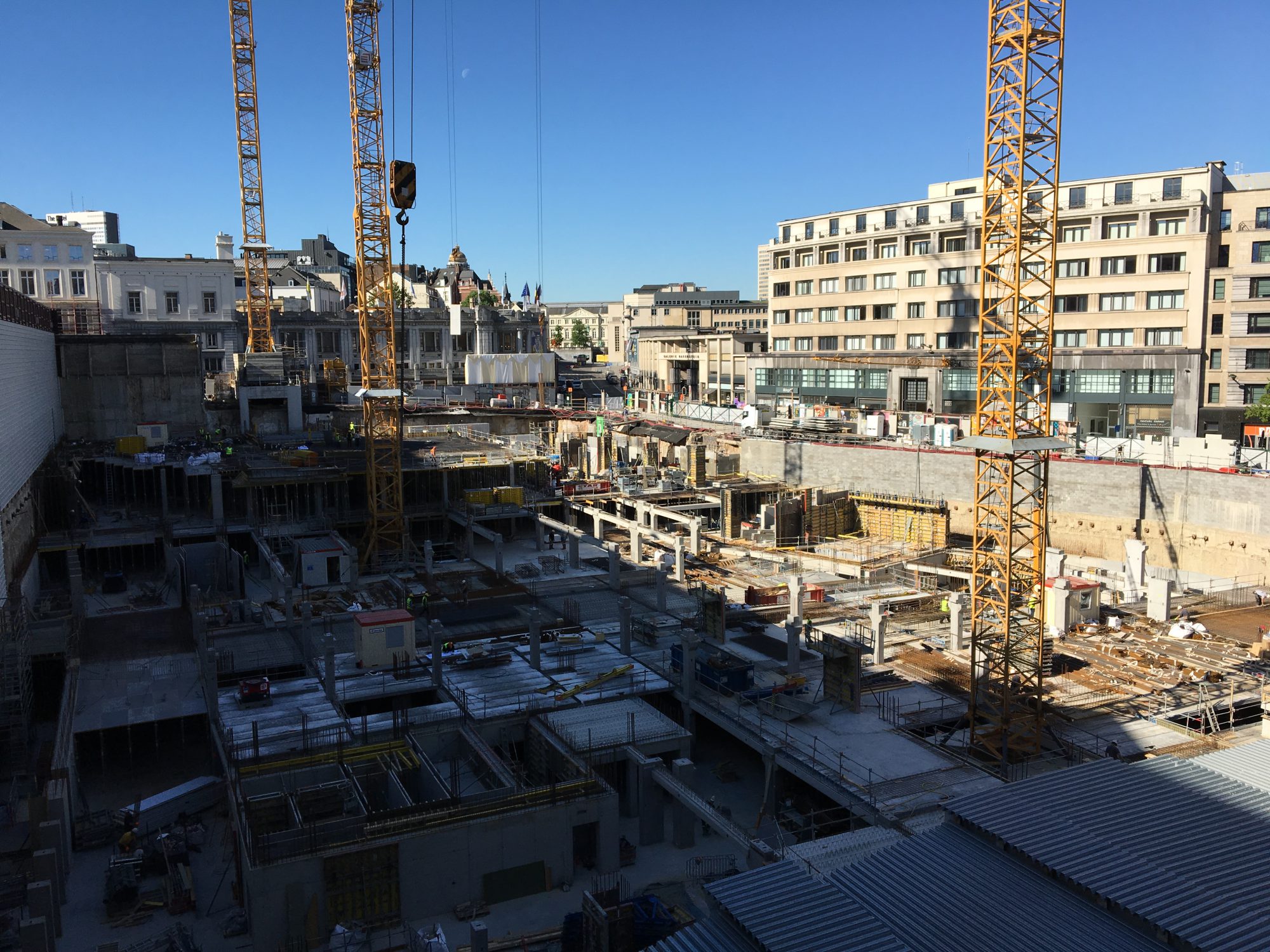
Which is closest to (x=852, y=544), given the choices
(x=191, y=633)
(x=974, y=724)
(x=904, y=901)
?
(x=974, y=724)

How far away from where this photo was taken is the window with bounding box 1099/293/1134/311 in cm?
5491

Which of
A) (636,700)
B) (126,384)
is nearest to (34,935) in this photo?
(636,700)

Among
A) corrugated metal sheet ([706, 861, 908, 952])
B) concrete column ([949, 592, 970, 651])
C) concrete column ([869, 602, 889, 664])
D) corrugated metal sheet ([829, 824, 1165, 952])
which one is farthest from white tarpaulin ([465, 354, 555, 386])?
corrugated metal sheet ([706, 861, 908, 952])

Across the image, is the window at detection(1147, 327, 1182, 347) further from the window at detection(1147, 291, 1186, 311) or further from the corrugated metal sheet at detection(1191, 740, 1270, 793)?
the corrugated metal sheet at detection(1191, 740, 1270, 793)

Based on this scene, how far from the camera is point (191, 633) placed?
1219 inches

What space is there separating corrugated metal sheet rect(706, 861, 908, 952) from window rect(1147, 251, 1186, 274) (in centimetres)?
5000

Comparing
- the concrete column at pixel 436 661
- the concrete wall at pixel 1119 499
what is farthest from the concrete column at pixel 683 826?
the concrete wall at pixel 1119 499

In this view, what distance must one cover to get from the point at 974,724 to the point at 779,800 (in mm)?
5030

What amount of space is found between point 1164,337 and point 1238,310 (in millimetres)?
4480

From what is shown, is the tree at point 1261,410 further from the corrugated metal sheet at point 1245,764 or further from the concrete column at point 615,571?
the corrugated metal sheet at point 1245,764

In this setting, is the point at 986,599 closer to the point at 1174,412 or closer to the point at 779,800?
the point at 779,800

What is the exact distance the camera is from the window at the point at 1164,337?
53438mm

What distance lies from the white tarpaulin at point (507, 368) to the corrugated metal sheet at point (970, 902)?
234ft

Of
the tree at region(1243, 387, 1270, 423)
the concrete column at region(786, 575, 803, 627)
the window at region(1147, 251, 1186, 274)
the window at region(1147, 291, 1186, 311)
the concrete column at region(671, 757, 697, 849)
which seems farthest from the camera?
the window at region(1147, 291, 1186, 311)
